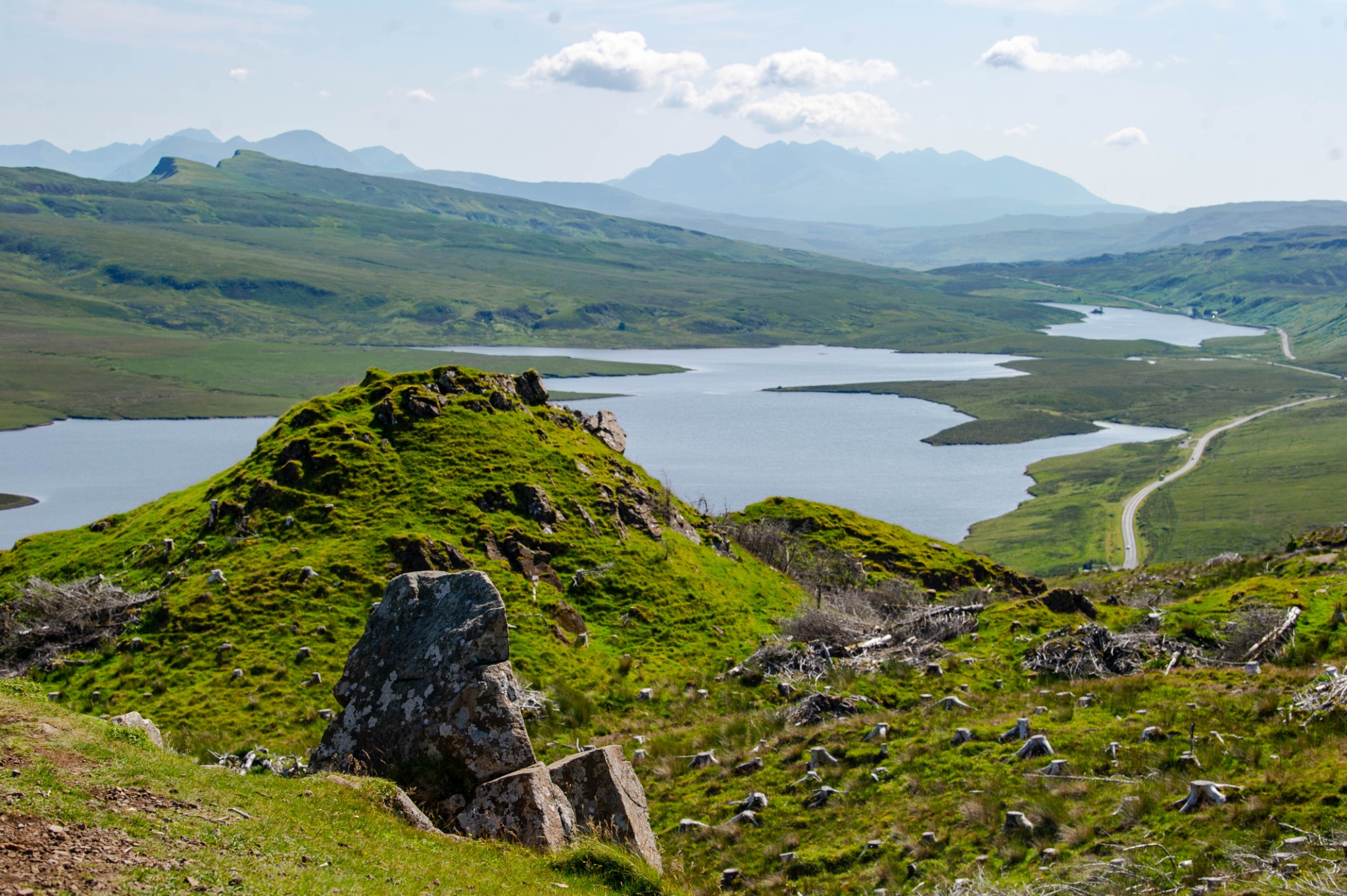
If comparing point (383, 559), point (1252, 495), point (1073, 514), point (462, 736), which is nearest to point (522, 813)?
point (462, 736)

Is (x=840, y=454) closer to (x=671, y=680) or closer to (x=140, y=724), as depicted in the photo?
(x=671, y=680)

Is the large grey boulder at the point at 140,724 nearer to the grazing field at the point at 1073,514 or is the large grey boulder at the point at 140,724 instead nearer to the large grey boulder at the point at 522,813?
the large grey boulder at the point at 522,813

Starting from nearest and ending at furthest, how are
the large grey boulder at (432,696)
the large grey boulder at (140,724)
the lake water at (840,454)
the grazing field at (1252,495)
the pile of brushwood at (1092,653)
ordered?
1. the large grey boulder at (432,696)
2. the large grey boulder at (140,724)
3. the pile of brushwood at (1092,653)
4. the grazing field at (1252,495)
5. the lake water at (840,454)

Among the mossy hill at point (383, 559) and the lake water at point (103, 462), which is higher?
the mossy hill at point (383, 559)

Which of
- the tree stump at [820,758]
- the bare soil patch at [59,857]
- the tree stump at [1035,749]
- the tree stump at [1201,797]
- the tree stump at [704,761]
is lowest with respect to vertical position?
the tree stump at [704,761]

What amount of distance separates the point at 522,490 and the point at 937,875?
20.2 m

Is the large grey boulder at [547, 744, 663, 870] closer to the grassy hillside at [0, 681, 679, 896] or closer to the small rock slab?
the small rock slab

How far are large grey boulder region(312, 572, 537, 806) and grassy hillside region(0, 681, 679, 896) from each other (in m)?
1.24

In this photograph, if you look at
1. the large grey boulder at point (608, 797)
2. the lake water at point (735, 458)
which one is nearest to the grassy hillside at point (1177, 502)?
the lake water at point (735, 458)

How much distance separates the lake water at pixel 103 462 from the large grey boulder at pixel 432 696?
284ft

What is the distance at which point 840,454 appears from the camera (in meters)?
145

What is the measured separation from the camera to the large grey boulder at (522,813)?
1308 cm

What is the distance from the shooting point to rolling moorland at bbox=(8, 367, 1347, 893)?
37.6 feet

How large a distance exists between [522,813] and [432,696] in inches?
91.5
